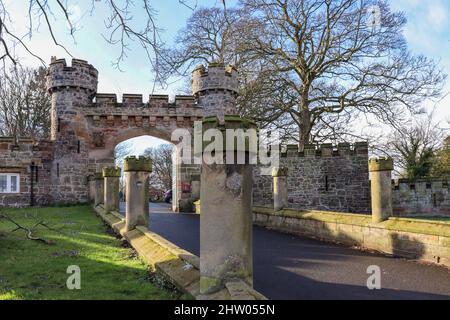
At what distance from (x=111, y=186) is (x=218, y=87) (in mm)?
8736

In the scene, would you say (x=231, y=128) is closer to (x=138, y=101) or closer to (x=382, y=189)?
(x=382, y=189)

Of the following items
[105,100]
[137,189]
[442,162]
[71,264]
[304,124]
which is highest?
[105,100]

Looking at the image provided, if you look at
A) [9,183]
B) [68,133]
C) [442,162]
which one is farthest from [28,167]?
[442,162]

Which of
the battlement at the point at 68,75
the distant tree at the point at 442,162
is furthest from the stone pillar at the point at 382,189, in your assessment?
the distant tree at the point at 442,162

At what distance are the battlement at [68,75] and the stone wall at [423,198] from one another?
57.5 ft

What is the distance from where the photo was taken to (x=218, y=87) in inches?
791

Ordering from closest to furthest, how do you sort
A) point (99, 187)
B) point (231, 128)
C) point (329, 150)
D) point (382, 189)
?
point (231, 128) → point (382, 189) → point (99, 187) → point (329, 150)

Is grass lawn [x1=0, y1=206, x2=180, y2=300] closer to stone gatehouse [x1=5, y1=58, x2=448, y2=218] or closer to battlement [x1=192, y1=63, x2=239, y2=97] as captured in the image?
stone gatehouse [x1=5, y1=58, x2=448, y2=218]

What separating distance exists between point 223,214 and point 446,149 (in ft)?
90.4

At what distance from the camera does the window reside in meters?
19.6

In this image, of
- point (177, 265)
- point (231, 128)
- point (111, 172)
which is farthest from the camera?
point (111, 172)

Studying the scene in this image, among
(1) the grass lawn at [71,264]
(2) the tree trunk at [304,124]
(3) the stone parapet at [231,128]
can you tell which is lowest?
(1) the grass lawn at [71,264]

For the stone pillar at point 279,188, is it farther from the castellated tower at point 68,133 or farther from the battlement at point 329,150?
the castellated tower at point 68,133

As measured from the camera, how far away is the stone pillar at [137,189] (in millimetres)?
8969
